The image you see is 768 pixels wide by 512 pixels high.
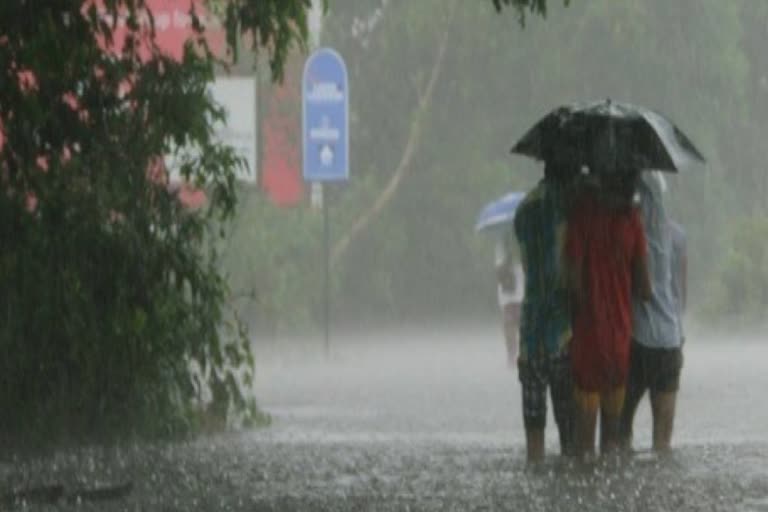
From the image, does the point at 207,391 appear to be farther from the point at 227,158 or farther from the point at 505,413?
the point at 505,413

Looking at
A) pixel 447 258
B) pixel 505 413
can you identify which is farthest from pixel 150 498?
pixel 447 258

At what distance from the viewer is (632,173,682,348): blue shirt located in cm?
1489

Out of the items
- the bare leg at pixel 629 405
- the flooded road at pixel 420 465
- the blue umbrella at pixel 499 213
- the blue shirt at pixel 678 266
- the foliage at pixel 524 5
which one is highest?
the foliage at pixel 524 5

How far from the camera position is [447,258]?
157 ft

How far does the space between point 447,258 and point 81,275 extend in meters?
30.7

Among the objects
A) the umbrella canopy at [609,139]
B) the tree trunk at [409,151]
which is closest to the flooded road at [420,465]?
the umbrella canopy at [609,139]

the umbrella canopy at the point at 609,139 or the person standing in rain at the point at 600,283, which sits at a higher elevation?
the umbrella canopy at the point at 609,139

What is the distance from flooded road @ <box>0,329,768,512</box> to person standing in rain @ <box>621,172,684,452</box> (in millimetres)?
232

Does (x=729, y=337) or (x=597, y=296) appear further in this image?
(x=729, y=337)

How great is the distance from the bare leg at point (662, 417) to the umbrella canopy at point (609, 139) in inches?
48.1

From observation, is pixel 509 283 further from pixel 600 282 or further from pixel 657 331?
pixel 600 282

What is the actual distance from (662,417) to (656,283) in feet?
2.75

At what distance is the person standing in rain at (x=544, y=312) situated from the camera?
566 inches

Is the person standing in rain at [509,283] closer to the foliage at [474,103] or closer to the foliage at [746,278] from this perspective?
the foliage at [746,278]
